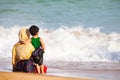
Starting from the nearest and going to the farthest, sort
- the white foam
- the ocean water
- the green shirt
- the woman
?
1. the woman
2. the green shirt
3. the ocean water
4. the white foam

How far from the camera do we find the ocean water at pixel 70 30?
4395 mm

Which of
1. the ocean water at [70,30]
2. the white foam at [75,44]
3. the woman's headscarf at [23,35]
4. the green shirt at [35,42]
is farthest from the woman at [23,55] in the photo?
the white foam at [75,44]

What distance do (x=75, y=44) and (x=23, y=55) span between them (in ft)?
5.80

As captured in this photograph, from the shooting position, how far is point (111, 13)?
4.93 metres

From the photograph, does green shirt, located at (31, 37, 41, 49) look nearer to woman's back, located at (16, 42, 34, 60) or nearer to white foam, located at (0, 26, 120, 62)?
woman's back, located at (16, 42, 34, 60)

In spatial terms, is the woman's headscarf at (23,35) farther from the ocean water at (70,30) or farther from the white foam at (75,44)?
the white foam at (75,44)

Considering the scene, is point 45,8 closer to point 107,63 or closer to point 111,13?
point 111,13

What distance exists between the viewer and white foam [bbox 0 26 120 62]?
455 centimetres

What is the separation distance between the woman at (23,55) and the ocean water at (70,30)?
893 millimetres

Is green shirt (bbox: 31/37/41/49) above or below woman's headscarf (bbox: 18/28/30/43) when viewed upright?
below

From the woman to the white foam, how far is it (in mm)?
1417

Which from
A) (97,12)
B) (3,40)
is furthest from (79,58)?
(3,40)

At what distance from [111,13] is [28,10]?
1.24 metres

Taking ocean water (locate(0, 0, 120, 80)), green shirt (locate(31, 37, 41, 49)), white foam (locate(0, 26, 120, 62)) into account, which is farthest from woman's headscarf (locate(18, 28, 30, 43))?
white foam (locate(0, 26, 120, 62))
